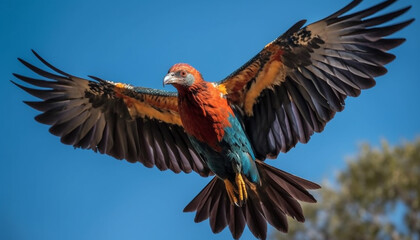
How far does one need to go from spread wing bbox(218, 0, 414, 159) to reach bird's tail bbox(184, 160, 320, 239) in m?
0.33

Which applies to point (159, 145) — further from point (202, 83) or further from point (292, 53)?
point (292, 53)

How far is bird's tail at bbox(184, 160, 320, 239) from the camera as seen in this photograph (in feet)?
21.1

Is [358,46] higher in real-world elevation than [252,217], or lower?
higher

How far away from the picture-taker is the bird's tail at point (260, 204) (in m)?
6.43

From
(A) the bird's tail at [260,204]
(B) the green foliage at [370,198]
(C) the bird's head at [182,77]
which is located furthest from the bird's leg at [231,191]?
(B) the green foliage at [370,198]

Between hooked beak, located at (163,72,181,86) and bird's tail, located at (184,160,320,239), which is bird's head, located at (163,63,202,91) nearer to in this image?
hooked beak, located at (163,72,181,86)

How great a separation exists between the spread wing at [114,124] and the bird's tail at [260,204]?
18.6 inches

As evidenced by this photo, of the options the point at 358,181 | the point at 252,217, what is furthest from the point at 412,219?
the point at 252,217

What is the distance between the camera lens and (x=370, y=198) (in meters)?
17.5

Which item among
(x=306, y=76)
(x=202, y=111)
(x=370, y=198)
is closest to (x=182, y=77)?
(x=202, y=111)

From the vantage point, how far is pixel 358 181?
1819 centimetres

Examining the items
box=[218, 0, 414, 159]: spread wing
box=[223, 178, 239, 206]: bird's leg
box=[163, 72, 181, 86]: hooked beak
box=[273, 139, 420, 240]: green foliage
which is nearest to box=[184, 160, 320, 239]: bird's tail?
box=[223, 178, 239, 206]: bird's leg

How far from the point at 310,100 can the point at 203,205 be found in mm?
1790

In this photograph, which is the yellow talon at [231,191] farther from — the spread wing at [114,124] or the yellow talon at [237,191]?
the spread wing at [114,124]
